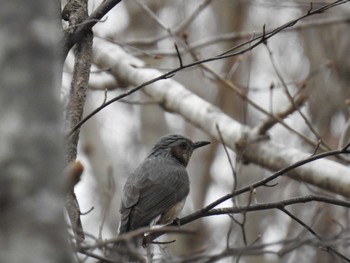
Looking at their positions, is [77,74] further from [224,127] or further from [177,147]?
[224,127]

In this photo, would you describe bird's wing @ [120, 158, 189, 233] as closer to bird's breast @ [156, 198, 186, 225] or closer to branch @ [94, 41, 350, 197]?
bird's breast @ [156, 198, 186, 225]

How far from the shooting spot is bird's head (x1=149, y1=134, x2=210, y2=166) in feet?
23.7

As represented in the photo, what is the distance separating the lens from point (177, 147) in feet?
23.8

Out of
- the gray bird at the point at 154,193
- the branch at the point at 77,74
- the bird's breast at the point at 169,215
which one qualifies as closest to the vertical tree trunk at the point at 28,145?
the branch at the point at 77,74

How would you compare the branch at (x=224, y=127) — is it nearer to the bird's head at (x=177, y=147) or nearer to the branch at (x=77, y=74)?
the bird's head at (x=177, y=147)

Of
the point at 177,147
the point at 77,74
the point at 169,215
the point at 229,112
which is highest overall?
the point at 229,112

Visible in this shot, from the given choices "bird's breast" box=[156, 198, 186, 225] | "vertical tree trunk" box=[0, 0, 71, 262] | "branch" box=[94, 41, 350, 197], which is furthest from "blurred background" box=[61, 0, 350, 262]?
"vertical tree trunk" box=[0, 0, 71, 262]

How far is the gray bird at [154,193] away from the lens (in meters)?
5.95

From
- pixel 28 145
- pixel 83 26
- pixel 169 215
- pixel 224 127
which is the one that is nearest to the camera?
pixel 28 145

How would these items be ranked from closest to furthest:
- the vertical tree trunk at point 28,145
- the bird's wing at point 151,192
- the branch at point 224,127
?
the vertical tree trunk at point 28,145
the bird's wing at point 151,192
the branch at point 224,127

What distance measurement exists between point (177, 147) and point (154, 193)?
111 cm

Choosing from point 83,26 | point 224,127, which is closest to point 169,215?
point 224,127

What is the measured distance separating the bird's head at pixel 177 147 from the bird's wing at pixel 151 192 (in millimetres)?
346

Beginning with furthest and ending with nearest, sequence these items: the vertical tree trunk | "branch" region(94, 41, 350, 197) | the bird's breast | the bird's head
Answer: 1. the bird's head
2. "branch" region(94, 41, 350, 197)
3. the bird's breast
4. the vertical tree trunk
